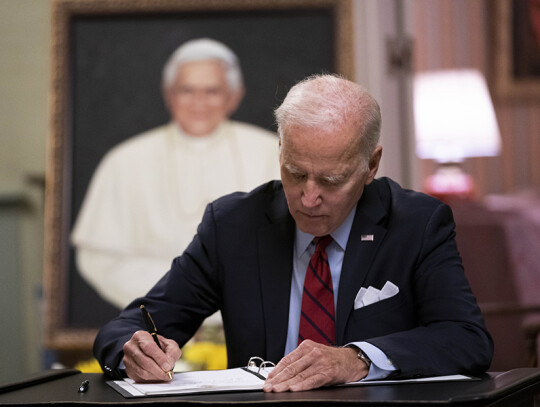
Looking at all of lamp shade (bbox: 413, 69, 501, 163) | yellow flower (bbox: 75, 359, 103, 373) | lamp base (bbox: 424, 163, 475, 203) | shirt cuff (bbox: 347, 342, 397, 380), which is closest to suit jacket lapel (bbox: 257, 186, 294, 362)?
shirt cuff (bbox: 347, 342, 397, 380)

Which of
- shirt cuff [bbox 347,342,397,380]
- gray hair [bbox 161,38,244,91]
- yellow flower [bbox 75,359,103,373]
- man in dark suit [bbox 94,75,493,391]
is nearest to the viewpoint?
shirt cuff [bbox 347,342,397,380]

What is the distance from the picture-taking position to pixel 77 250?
4109 mm

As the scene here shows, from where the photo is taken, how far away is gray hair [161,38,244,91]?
4.18 m

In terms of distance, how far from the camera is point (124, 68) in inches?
164

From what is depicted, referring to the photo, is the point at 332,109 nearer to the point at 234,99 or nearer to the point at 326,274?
the point at 326,274

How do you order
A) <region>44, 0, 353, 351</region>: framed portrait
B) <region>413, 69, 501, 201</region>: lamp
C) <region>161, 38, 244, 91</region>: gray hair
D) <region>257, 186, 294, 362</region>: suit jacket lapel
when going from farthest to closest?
<region>413, 69, 501, 201</region>: lamp
<region>161, 38, 244, 91</region>: gray hair
<region>44, 0, 353, 351</region>: framed portrait
<region>257, 186, 294, 362</region>: suit jacket lapel

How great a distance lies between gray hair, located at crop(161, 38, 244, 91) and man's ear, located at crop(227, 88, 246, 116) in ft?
0.05

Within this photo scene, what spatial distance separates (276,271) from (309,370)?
0.55 metres

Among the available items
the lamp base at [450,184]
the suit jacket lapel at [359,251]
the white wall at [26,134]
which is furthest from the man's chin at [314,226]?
the lamp base at [450,184]

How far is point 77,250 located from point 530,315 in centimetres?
241

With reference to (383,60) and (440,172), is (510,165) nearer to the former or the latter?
(440,172)

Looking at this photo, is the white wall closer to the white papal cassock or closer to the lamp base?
the white papal cassock

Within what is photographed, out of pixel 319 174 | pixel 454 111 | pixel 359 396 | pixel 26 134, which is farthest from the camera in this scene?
pixel 454 111

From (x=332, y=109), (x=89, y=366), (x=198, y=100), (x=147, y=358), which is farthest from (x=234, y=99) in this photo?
(x=147, y=358)
